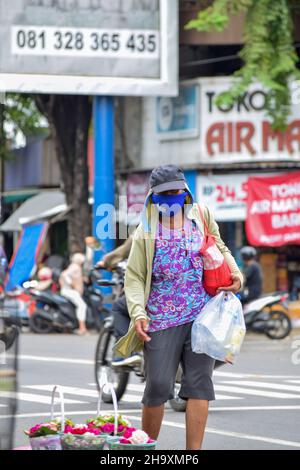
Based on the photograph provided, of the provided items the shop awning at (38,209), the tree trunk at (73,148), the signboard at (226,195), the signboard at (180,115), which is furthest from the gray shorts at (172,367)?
the shop awning at (38,209)

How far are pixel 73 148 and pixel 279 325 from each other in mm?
9180

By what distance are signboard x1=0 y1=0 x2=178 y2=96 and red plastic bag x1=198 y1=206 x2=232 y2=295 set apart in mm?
17820

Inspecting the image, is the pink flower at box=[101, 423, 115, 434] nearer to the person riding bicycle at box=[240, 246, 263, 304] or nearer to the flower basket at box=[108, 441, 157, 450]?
the flower basket at box=[108, 441, 157, 450]

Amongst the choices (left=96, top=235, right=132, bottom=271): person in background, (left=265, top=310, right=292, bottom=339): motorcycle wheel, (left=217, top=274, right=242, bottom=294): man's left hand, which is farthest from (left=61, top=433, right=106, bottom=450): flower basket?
(left=265, top=310, right=292, bottom=339): motorcycle wheel

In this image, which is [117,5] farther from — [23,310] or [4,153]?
[4,153]

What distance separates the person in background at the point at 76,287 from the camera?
24.6 m

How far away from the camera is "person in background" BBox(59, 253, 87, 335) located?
24.6 metres

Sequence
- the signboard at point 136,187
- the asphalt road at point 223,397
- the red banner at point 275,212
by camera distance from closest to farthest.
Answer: the asphalt road at point 223,397 < the red banner at point 275,212 < the signboard at point 136,187

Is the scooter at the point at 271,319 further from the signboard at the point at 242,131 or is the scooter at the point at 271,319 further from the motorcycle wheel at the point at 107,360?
the motorcycle wheel at the point at 107,360

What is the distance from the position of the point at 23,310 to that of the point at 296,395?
1420 centimetres

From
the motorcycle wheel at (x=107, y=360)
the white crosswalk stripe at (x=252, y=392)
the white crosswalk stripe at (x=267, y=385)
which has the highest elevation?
the motorcycle wheel at (x=107, y=360)

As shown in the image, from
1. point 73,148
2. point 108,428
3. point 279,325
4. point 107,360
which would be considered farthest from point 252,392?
point 73,148

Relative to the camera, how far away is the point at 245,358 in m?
18.4

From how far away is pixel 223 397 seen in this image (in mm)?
12664
